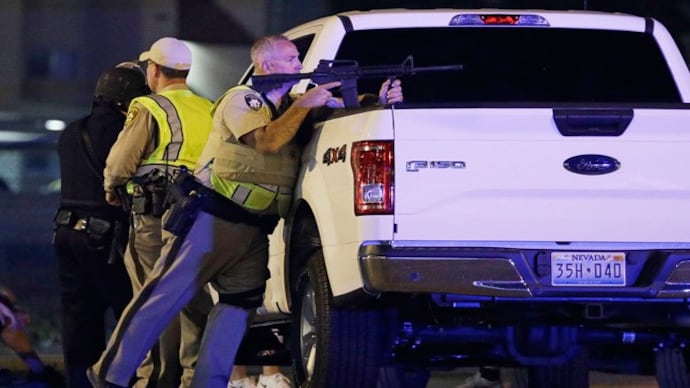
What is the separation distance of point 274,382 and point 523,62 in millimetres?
2304

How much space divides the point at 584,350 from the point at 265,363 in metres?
1.74

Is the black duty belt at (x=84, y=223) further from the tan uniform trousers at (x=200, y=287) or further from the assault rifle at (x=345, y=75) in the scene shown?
the assault rifle at (x=345, y=75)

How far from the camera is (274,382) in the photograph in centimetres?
896

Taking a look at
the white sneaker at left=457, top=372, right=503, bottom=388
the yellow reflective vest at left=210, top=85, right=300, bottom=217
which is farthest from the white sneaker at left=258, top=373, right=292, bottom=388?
the yellow reflective vest at left=210, top=85, right=300, bottom=217

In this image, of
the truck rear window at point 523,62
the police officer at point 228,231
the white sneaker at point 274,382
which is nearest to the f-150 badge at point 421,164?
the police officer at point 228,231

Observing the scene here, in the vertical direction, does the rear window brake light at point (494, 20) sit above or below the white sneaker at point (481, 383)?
above

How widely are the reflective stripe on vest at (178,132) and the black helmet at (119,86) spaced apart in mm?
445

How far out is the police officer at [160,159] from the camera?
7.82 meters

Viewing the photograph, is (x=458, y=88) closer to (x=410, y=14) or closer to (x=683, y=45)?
(x=410, y=14)

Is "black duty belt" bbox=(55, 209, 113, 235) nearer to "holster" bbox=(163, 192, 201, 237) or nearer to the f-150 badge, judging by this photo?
"holster" bbox=(163, 192, 201, 237)

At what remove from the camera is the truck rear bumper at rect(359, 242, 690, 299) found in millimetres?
6453

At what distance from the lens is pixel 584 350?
770 cm

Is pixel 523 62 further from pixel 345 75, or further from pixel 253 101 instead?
pixel 253 101

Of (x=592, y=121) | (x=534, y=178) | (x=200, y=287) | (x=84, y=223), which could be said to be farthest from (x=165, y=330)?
(x=592, y=121)
